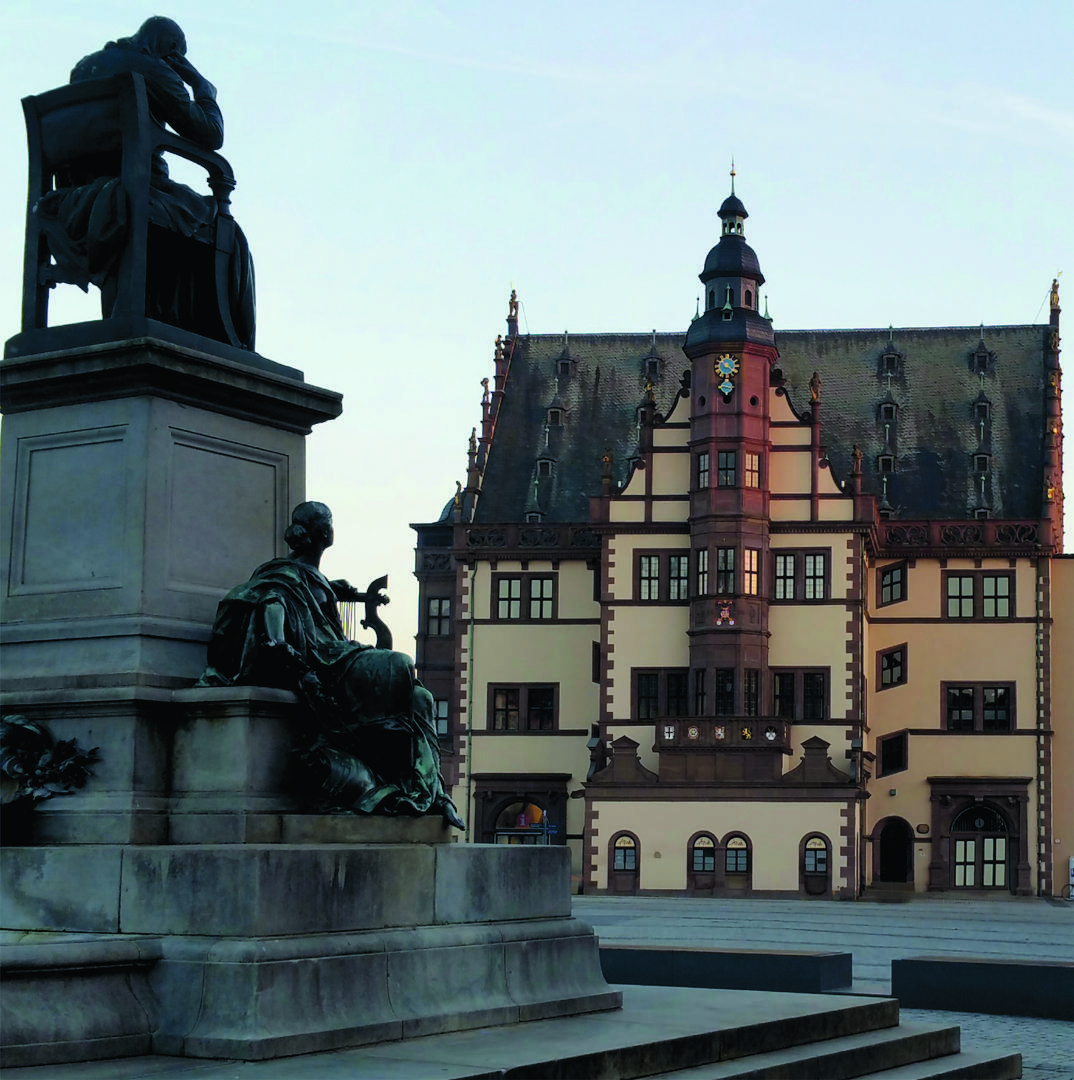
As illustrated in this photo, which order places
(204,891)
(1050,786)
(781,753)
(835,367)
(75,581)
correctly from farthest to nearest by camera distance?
(835,367) < (1050,786) < (781,753) < (75,581) < (204,891)

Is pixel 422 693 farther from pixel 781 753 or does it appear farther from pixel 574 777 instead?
pixel 574 777

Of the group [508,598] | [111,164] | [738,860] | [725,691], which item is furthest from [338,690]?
[508,598]

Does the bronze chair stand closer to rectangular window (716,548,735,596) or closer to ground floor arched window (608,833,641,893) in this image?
ground floor arched window (608,833,641,893)

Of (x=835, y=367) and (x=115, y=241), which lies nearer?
(x=115, y=241)

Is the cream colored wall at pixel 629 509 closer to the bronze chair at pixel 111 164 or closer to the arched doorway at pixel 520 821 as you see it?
the arched doorway at pixel 520 821

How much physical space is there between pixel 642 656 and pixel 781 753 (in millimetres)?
5417

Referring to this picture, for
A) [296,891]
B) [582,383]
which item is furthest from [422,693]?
[582,383]

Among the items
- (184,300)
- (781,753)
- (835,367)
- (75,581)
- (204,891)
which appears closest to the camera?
(204,891)

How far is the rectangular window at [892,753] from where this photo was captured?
6612 cm

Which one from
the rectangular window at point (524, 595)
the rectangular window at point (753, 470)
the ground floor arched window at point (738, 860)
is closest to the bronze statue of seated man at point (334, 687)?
the ground floor arched window at point (738, 860)

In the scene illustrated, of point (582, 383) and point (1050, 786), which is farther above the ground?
point (582, 383)

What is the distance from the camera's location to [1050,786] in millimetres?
64938

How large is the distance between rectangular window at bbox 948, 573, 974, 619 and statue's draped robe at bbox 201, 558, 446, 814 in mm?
56853

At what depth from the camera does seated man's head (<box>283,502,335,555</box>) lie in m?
11.7
